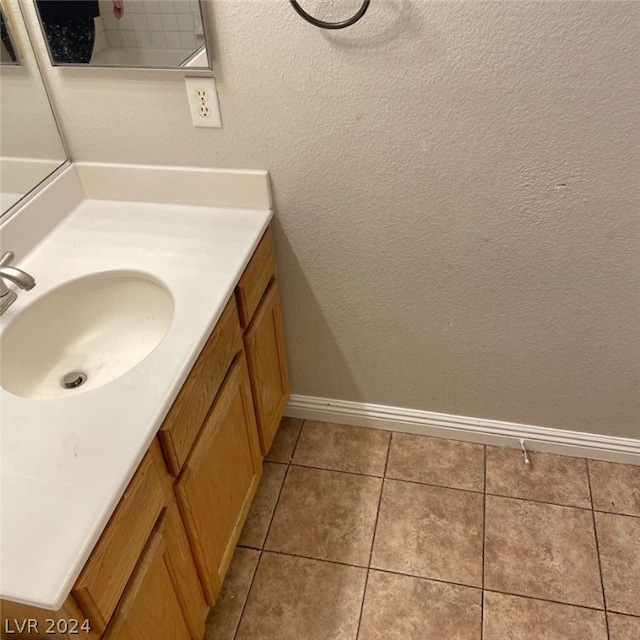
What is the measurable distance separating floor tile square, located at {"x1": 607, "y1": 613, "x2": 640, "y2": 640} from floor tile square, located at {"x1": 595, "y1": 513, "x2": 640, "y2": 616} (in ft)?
0.06

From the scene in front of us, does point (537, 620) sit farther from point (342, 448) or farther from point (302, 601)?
point (342, 448)

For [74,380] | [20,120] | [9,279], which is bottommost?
[74,380]

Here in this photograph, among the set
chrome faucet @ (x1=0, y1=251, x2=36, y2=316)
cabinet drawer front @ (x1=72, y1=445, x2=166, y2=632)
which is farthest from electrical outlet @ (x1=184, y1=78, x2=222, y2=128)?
cabinet drawer front @ (x1=72, y1=445, x2=166, y2=632)

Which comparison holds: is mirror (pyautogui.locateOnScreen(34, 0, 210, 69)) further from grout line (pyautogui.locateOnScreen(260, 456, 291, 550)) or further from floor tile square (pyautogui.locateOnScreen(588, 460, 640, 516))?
floor tile square (pyautogui.locateOnScreen(588, 460, 640, 516))

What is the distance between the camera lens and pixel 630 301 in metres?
1.52

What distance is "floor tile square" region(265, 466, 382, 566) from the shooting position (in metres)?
1.67

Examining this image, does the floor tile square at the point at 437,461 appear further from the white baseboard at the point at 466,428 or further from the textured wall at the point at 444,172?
the textured wall at the point at 444,172

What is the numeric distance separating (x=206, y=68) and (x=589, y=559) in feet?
5.04

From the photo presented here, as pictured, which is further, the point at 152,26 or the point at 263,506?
the point at 263,506

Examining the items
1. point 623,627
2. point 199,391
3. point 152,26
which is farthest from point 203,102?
point 623,627

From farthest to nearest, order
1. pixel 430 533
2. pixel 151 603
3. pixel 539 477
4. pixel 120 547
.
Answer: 1. pixel 539 477
2. pixel 430 533
3. pixel 151 603
4. pixel 120 547

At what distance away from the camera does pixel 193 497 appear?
3.99 feet

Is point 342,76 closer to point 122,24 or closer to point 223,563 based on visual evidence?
point 122,24

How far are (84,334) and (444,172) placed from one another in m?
0.89
